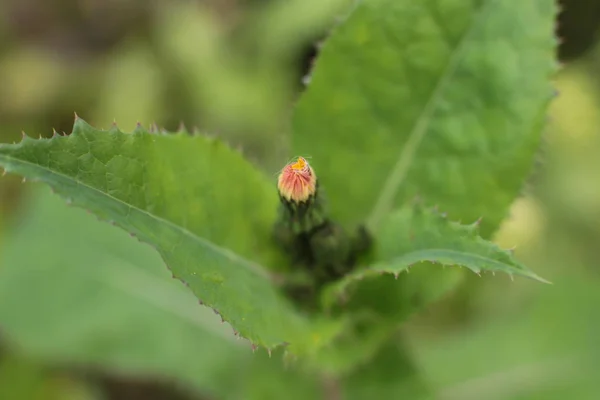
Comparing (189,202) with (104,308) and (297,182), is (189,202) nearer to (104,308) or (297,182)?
(297,182)

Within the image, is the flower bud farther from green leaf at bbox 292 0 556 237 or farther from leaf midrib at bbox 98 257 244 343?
leaf midrib at bbox 98 257 244 343

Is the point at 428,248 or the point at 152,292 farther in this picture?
the point at 152,292

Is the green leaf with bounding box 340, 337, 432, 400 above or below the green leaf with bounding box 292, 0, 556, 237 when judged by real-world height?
below

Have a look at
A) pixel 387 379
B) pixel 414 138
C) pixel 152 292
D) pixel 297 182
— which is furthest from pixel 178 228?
pixel 152 292

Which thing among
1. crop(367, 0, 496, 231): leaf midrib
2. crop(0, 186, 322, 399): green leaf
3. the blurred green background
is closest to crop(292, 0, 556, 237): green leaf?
crop(367, 0, 496, 231): leaf midrib

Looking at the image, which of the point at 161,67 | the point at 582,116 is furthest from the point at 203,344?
the point at 582,116

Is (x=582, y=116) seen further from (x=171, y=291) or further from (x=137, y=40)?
(x=137, y=40)
